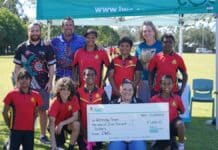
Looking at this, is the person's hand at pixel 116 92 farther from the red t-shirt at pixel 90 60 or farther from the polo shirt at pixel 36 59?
the polo shirt at pixel 36 59

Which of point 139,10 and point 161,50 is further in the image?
point 139,10

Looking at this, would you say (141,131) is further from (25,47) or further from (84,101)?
(25,47)

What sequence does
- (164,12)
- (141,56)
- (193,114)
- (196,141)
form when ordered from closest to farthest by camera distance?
(141,56) → (196,141) → (164,12) → (193,114)

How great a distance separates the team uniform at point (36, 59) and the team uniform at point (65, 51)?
0.35 m

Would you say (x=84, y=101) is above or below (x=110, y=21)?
below

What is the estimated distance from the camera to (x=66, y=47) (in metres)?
7.31

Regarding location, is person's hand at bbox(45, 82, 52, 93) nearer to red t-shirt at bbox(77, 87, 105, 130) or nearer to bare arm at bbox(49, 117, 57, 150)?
red t-shirt at bbox(77, 87, 105, 130)

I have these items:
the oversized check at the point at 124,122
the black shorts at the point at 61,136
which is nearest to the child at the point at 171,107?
the oversized check at the point at 124,122

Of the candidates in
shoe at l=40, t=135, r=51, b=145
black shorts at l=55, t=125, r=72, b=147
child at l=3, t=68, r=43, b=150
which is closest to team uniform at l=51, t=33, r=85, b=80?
shoe at l=40, t=135, r=51, b=145

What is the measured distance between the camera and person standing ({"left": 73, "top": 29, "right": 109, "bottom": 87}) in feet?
23.3

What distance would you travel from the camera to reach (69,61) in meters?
7.35

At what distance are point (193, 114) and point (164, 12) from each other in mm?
3680

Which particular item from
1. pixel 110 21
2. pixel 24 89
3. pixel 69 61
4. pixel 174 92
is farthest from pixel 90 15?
pixel 110 21

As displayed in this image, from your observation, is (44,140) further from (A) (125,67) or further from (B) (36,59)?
(A) (125,67)
